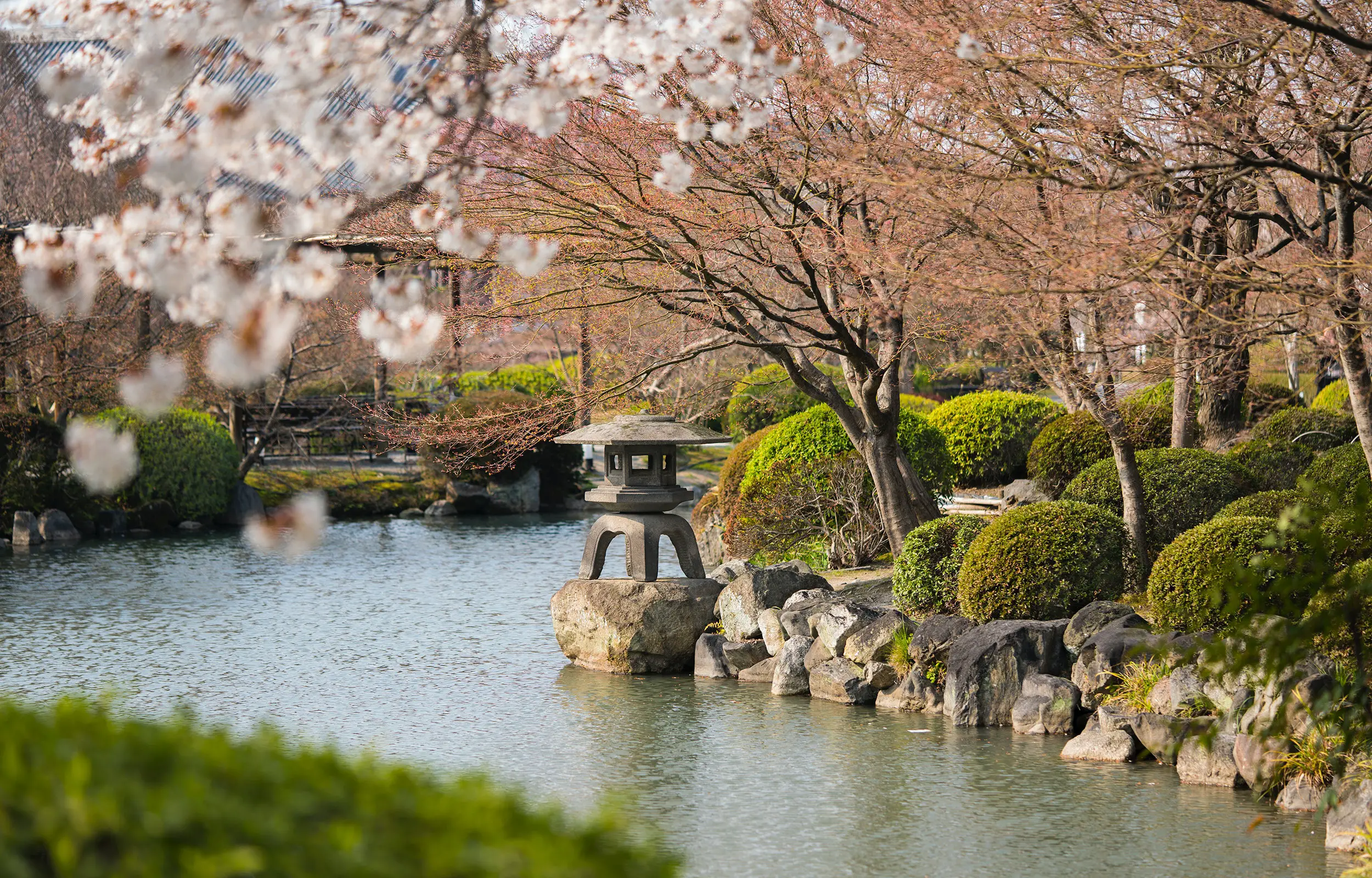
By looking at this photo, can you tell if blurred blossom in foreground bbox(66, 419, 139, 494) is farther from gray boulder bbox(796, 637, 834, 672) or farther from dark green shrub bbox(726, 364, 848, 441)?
dark green shrub bbox(726, 364, 848, 441)

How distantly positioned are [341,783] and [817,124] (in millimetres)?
7781

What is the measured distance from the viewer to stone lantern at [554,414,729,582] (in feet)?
33.6

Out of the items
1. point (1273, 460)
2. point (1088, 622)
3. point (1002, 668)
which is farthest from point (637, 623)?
point (1273, 460)

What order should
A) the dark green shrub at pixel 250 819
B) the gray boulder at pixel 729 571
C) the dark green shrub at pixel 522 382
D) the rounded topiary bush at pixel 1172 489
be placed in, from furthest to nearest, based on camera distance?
the dark green shrub at pixel 522 382 < the gray boulder at pixel 729 571 < the rounded topiary bush at pixel 1172 489 < the dark green shrub at pixel 250 819

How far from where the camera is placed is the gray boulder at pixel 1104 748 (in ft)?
23.9

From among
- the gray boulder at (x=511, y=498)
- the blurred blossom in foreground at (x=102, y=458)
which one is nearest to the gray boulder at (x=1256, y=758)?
the blurred blossom in foreground at (x=102, y=458)

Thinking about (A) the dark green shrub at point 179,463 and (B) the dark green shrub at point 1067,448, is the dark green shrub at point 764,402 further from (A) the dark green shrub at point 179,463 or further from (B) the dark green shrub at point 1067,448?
(B) the dark green shrub at point 1067,448

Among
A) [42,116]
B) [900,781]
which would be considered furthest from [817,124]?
[42,116]

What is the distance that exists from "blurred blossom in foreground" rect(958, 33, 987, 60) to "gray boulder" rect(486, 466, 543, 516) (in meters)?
17.3

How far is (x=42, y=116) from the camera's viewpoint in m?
23.7

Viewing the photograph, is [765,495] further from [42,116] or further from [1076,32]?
[42,116]

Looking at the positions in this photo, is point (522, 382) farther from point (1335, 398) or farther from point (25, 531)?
point (1335, 398)

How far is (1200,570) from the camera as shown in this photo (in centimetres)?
784

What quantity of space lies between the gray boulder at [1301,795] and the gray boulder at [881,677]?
2.93 m
